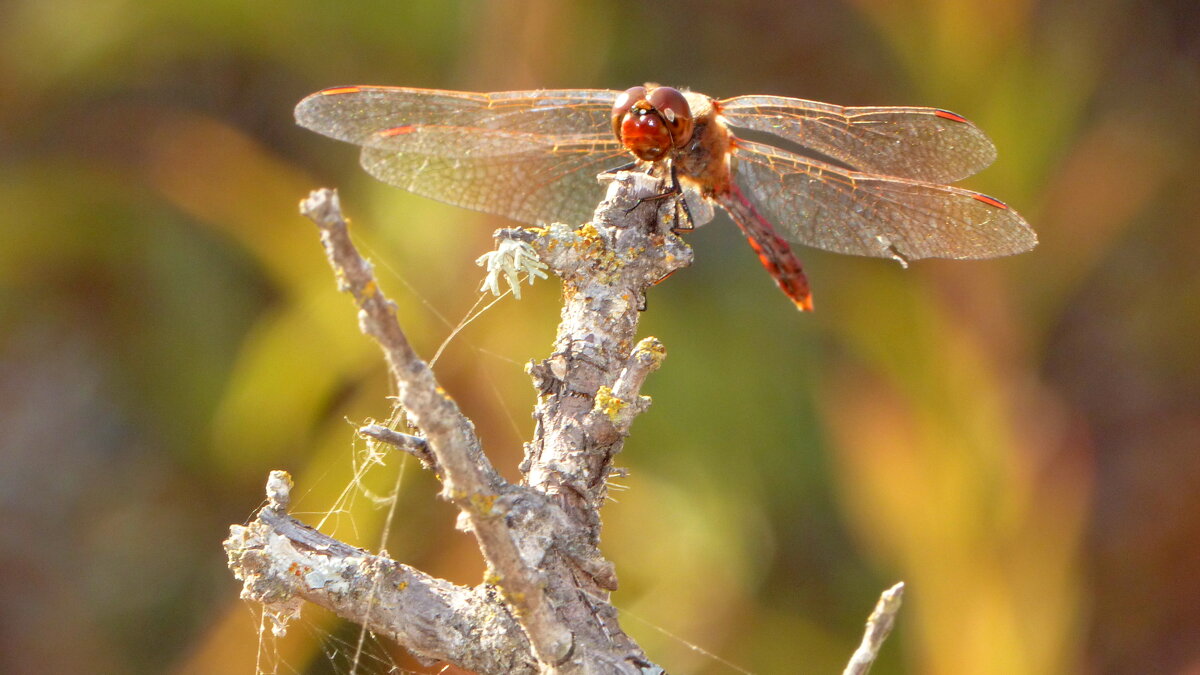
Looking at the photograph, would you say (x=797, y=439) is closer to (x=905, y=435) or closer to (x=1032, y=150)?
(x=905, y=435)

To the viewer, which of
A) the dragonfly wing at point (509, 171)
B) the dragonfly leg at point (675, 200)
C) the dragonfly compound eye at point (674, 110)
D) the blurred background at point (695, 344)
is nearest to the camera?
the dragonfly leg at point (675, 200)

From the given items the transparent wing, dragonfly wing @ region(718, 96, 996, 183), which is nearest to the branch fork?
the transparent wing

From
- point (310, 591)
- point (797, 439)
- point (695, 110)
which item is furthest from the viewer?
point (797, 439)

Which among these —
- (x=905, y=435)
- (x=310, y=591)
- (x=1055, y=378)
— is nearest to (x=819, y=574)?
(x=905, y=435)

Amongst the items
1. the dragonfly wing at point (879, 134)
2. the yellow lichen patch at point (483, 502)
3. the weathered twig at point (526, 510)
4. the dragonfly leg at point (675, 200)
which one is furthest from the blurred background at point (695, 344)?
the yellow lichen patch at point (483, 502)

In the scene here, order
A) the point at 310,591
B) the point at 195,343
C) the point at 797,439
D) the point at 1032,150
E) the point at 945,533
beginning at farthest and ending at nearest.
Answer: the point at 195,343 < the point at 797,439 < the point at 1032,150 < the point at 945,533 < the point at 310,591

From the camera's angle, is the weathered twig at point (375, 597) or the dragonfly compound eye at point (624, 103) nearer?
the weathered twig at point (375, 597)

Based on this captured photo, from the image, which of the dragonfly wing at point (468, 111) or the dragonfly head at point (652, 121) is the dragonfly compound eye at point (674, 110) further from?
the dragonfly wing at point (468, 111)

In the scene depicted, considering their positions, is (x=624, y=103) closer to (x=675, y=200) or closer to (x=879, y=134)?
(x=675, y=200)
